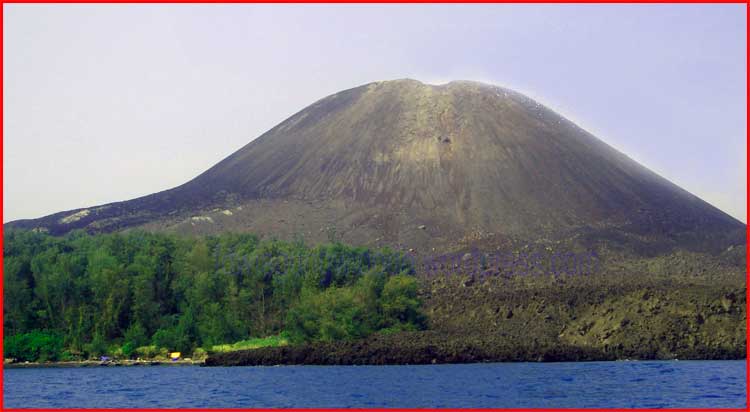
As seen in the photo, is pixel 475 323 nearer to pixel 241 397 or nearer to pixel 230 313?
pixel 230 313

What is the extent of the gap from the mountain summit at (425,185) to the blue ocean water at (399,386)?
73411 mm

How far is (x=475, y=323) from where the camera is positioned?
307 ft

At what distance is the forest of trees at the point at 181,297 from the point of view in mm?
84188

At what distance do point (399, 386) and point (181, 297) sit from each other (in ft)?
152

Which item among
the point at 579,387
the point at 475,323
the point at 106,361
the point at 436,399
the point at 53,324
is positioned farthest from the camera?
the point at 475,323

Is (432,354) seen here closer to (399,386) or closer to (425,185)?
(399,386)

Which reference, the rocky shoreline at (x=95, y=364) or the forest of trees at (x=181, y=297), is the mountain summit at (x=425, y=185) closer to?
the forest of trees at (x=181, y=297)

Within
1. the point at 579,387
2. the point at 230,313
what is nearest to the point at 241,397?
the point at 579,387

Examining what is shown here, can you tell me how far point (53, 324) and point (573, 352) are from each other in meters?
45.8

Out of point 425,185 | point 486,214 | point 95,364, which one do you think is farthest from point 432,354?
point 425,185

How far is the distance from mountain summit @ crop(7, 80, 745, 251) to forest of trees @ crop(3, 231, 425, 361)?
44.8 meters

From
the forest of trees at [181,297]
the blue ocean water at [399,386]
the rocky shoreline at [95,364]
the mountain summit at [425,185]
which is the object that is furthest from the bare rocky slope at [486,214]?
the rocky shoreline at [95,364]

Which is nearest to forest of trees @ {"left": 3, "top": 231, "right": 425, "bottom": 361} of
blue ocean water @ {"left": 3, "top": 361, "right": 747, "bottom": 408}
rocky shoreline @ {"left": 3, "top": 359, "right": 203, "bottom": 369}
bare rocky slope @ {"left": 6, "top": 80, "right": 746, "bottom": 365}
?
rocky shoreline @ {"left": 3, "top": 359, "right": 203, "bottom": 369}

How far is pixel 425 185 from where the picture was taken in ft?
530
